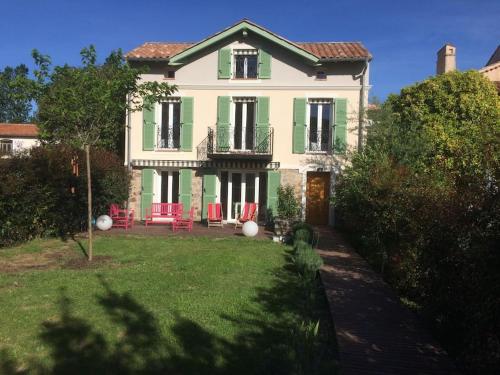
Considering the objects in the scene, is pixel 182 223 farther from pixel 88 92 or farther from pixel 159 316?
pixel 159 316

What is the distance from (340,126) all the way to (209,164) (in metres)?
5.63

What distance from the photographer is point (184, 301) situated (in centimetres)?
Result: 644

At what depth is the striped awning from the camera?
56.1 ft

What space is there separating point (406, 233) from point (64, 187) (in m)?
9.74

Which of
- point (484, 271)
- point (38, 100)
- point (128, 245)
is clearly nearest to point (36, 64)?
Result: point (38, 100)

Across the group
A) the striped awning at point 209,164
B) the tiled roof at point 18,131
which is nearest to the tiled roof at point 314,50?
the striped awning at point 209,164

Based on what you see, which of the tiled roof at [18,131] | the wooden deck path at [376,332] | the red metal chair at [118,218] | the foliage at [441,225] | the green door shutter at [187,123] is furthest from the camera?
the tiled roof at [18,131]

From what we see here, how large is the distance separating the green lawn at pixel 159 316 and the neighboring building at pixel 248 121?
7536 mm

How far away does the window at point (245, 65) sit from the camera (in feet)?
57.7

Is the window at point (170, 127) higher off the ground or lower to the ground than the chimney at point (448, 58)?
lower

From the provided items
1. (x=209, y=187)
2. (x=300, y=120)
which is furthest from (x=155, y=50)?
(x=300, y=120)

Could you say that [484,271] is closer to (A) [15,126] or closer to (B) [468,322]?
(B) [468,322]

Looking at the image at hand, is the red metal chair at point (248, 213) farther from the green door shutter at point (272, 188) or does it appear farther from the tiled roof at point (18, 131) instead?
the tiled roof at point (18, 131)

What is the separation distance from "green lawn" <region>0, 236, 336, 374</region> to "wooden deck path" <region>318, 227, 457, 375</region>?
25 cm
